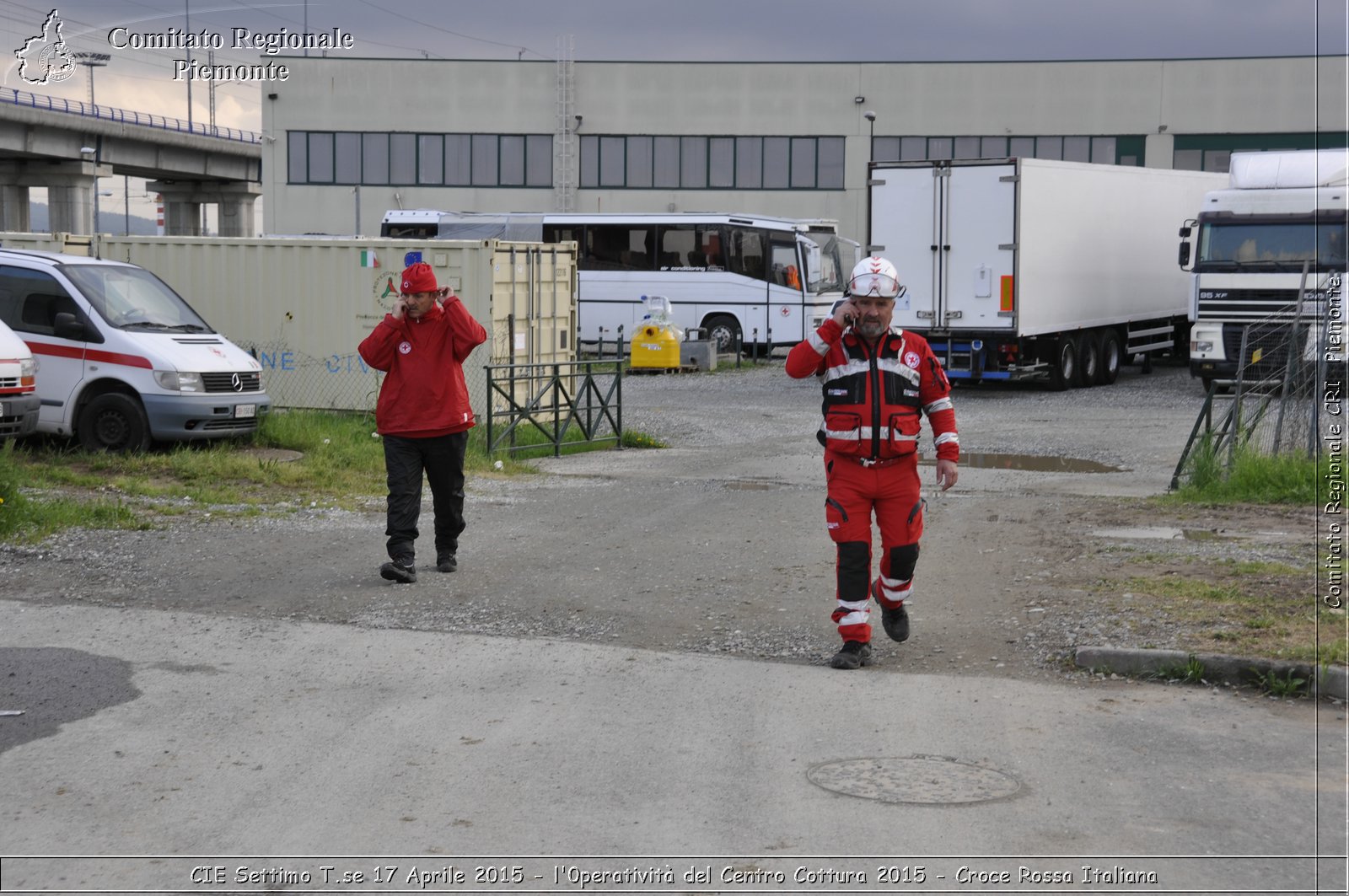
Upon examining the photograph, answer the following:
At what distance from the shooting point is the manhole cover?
534 centimetres

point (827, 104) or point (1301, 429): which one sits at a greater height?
point (827, 104)

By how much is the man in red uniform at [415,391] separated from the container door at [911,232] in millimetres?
16021

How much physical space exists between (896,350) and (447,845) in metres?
3.50

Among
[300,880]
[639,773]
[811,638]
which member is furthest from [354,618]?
[300,880]

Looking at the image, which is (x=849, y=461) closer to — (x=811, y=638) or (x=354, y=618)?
(x=811, y=638)

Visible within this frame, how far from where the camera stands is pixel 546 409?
1717 cm

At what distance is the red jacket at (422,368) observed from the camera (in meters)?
9.39

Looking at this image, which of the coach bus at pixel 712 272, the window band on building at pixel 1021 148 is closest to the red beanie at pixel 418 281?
the coach bus at pixel 712 272

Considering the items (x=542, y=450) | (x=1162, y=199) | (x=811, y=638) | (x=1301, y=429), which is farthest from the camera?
(x=1162, y=199)

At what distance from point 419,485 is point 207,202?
264 feet

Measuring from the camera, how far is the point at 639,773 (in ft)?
18.4

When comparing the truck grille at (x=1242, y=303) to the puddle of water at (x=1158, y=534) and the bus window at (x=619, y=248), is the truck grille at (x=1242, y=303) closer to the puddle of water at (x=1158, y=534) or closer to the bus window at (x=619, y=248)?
the puddle of water at (x=1158, y=534)

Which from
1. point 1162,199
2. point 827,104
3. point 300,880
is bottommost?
point 300,880

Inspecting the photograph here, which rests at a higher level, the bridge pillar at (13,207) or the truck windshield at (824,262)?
the bridge pillar at (13,207)
